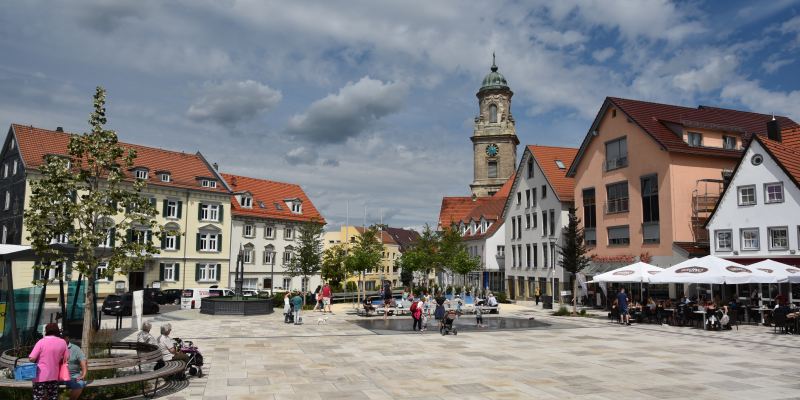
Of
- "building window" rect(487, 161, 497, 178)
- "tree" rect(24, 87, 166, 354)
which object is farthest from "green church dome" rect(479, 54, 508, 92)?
"tree" rect(24, 87, 166, 354)

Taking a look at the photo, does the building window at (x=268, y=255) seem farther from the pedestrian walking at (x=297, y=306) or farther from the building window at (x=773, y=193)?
the building window at (x=773, y=193)

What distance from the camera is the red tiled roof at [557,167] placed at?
4850 cm

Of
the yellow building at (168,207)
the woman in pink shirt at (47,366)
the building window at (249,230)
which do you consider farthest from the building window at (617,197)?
the woman in pink shirt at (47,366)

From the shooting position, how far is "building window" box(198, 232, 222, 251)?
181 feet

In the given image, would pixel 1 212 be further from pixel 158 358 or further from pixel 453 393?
pixel 453 393

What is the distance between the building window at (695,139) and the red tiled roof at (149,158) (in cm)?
4152

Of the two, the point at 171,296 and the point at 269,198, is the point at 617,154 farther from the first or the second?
the point at 269,198

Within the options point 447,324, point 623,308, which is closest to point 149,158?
point 447,324

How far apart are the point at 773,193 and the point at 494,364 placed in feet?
77.9

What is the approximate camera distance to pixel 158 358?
1327 centimetres

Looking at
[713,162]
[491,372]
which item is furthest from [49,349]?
[713,162]

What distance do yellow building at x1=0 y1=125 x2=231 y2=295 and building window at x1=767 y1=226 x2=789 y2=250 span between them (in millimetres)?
42974

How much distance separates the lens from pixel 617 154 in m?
41.7

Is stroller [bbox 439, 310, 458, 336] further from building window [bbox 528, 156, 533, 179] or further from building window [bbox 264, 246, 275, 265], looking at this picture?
building window [bbox 264, 246, 275, 265]
